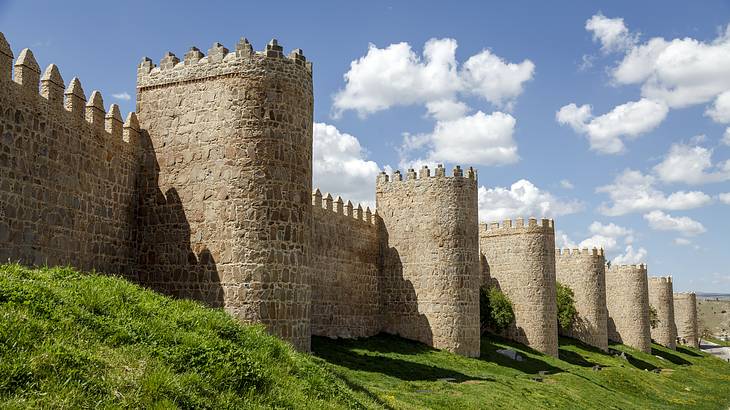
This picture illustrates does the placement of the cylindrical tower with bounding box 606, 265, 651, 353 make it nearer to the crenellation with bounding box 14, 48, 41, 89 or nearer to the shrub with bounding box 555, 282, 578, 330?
the shrub with bounding box 555, 282, 578, 330

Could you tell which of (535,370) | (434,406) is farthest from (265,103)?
(535,370)

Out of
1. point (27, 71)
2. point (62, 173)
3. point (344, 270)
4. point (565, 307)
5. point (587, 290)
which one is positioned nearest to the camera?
point (27, 71)

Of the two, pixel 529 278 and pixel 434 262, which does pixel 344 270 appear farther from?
pixel 529 278

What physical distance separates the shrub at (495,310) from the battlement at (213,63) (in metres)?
20.4

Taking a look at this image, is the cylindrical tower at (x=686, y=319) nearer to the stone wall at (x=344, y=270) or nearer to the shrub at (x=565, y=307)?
the shrub at (x=565, y=307)

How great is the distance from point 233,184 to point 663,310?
45.9m

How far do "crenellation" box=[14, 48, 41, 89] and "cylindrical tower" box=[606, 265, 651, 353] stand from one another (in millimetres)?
40365

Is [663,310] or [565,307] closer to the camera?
[565,307]

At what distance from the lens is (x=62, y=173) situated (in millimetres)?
13320

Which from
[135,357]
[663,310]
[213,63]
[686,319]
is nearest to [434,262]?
[213,63]

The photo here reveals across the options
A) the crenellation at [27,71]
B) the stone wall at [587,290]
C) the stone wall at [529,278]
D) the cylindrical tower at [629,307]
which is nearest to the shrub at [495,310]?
the stone wall at [529,278]

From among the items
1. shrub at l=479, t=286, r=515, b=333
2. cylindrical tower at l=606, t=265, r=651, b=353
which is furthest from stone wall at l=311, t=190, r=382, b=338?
cylindrical tower at l=606, t=265, r=651, b=353

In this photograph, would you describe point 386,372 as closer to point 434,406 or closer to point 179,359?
point 434,406

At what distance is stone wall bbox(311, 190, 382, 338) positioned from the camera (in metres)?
23.9
